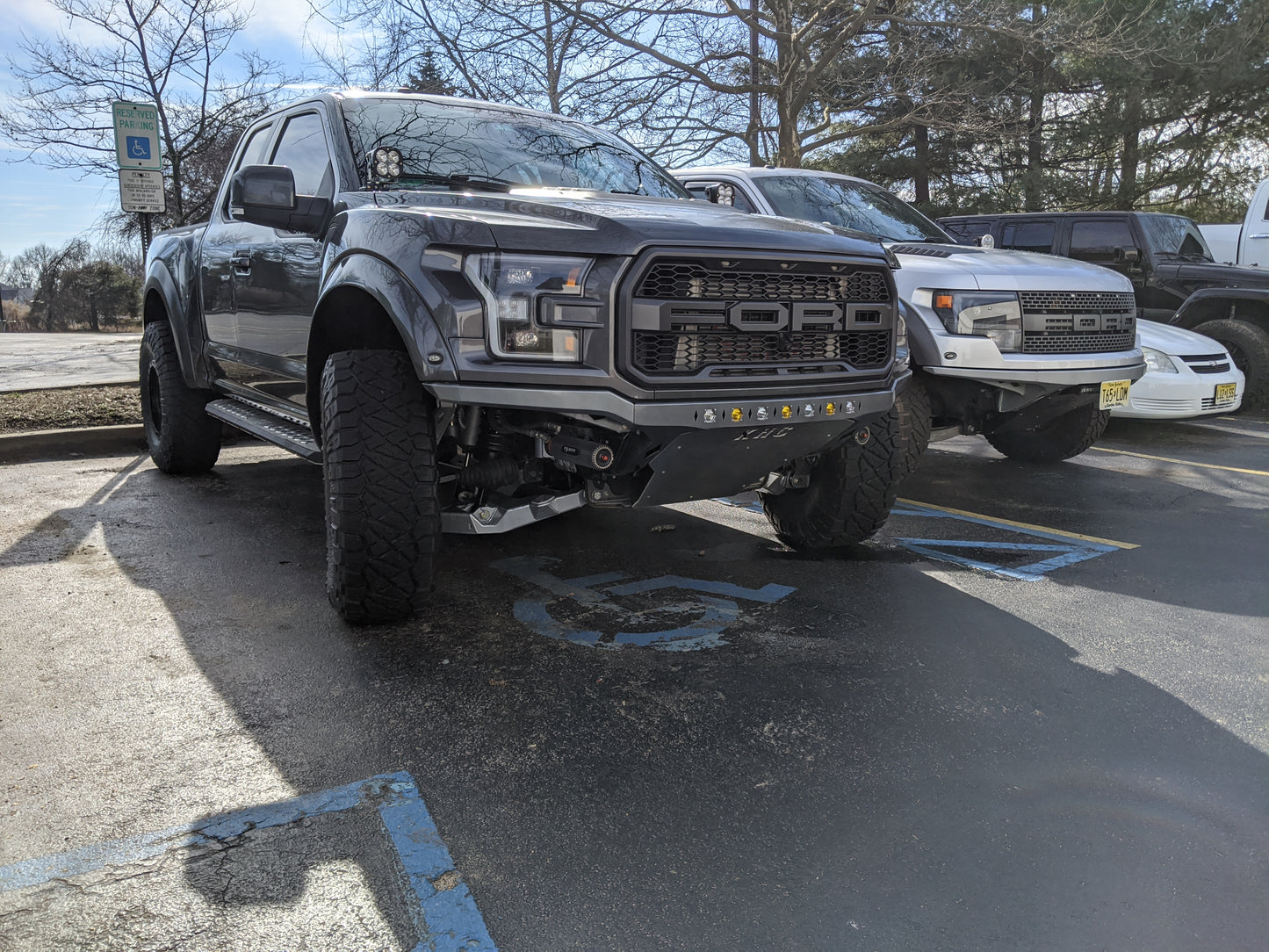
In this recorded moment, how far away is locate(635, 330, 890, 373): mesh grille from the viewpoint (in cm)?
329

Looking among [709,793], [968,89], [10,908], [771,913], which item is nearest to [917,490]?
[709,793]

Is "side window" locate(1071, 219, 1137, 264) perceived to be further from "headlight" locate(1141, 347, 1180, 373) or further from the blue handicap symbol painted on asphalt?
the blue handicap symbol painted on asphalt

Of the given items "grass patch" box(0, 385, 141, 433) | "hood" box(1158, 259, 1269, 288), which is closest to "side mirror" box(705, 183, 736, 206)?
"grass patch" box(0, 385, 141, 433)

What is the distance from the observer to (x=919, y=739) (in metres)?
2.95

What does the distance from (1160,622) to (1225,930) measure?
212 cm

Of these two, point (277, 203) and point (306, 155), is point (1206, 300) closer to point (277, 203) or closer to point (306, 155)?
point (306, 155)

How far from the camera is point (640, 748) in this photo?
290 cm

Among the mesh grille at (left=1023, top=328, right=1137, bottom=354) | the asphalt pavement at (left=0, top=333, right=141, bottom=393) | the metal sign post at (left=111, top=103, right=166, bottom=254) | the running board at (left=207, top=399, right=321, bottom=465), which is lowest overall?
the asphalt pavement at (left=0, top=333, right=141, bottom=393)

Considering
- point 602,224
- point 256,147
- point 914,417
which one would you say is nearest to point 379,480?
point 602,224

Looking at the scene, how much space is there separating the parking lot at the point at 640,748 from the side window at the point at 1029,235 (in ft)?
18.4

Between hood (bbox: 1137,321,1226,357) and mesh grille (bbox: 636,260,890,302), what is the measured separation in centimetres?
553

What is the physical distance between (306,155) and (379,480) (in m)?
2.10

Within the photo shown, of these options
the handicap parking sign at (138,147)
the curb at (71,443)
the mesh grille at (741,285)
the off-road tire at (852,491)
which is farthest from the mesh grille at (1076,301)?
the handicap parking sign at (138,147)

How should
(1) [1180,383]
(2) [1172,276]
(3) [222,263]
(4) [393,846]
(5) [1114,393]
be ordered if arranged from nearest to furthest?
(4) [393,846]
(3) [222,263]
(5) [1114,393]
(1) [1180,383]
(2) [1172,276]
